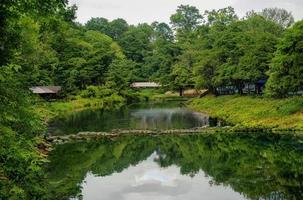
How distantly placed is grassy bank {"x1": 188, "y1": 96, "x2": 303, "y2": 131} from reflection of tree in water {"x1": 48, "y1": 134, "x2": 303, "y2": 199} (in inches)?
134

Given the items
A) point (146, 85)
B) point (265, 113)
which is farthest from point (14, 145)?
point (146, 85)

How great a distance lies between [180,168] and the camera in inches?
1145

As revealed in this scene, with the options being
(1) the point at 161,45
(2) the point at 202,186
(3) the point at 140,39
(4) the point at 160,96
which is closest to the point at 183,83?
(4) the point at 160,96

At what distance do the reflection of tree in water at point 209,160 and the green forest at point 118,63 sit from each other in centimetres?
205

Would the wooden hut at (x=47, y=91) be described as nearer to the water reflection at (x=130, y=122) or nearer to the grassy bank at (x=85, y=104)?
the grassy bank at (x=85, y=104)

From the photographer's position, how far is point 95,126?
4753 cm

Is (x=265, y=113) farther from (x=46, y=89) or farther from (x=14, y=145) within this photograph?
(x=46, y=89)

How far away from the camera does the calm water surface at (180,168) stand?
2292 cm

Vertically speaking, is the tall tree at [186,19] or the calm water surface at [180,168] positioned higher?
the tall tree at [186,19]

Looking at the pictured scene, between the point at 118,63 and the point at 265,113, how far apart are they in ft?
159

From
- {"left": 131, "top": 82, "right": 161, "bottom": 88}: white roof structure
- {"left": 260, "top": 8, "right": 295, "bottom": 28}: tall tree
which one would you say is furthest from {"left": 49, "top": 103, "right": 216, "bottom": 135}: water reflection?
{"left": 260, "top": 8, "right": 295, "bottom": 28}: tall tree

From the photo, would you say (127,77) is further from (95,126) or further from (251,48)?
(95,126)

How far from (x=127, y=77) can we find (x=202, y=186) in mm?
65145

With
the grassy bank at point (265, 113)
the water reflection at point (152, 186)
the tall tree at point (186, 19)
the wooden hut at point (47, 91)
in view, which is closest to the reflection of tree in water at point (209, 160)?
the water reflection at point (152, 186)
